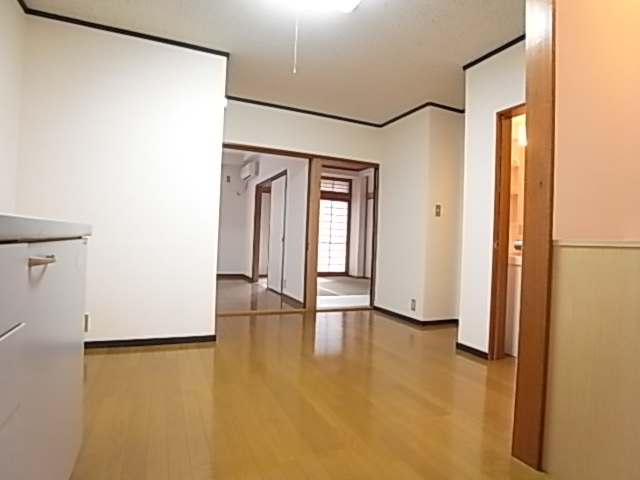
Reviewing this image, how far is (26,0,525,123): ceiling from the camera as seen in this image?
2.79m

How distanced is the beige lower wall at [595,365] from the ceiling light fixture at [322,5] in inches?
80.7

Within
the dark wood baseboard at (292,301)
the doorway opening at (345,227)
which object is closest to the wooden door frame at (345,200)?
the doorway opening at (345,227)

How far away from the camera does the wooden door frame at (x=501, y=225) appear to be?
3.33 m

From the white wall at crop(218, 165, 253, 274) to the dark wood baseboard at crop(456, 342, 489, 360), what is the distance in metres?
6.07

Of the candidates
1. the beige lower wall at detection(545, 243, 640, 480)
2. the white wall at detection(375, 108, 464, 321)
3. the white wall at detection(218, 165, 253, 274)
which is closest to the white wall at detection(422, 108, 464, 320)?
the white wall at detection(375, 108, 464, 321)

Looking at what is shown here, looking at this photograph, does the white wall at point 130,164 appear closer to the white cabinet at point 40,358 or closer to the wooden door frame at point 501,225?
the white cabinet at point 40,358

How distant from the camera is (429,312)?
454 cm

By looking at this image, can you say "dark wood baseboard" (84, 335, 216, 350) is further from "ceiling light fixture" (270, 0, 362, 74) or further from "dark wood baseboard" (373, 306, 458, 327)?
"ceiling light fixture" (270, 0, 362, 74)

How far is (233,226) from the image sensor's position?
907 cm

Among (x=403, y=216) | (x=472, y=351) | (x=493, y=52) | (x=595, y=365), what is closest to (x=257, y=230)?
(x=403, y=216)

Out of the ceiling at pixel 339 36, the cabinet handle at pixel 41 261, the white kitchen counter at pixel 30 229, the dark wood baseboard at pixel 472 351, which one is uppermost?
the ceiling at pixel 339 36

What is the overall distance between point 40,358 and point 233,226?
822cm

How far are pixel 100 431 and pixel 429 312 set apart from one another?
3.54 meters

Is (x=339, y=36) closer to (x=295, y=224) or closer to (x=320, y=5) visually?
(x=320, y=5)
